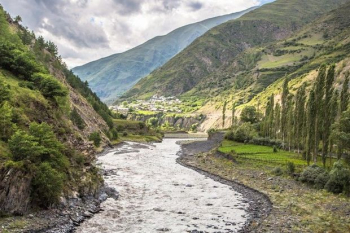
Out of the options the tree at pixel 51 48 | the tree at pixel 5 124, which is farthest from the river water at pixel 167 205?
the tree at pixel 51 48

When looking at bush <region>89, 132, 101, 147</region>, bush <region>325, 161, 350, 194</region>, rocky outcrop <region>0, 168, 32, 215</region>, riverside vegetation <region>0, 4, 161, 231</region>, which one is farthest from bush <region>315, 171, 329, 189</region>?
bush <region>89, 132, 101, 147</region>

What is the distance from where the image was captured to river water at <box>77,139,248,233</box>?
3381 centimetres

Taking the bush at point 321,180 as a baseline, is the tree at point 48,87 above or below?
above

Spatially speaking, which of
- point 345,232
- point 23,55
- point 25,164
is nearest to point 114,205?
point 25,164

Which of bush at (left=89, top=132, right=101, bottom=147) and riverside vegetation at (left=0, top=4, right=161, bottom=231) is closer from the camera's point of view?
riverside vegetation at (left=0, top=4, right=161, bottom=231)

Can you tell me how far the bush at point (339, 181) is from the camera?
→ 4684 centimetres

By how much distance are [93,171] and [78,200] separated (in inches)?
366

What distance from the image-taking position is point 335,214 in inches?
1449

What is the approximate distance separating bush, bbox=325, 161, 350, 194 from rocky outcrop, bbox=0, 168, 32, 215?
4162 centimetres

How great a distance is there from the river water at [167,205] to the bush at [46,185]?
4478 mm

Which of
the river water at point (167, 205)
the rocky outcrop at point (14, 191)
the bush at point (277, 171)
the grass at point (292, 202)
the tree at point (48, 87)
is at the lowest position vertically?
the river water at point (167, 205)

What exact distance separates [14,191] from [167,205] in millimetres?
19408

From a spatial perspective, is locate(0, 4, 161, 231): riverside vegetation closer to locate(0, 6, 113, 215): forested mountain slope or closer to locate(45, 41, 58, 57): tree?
locate(0, 6, 113, 215): forested mountain slope

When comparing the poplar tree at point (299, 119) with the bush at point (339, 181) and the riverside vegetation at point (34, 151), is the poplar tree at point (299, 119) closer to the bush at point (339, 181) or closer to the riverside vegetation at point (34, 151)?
the bush at point (339, 181)
